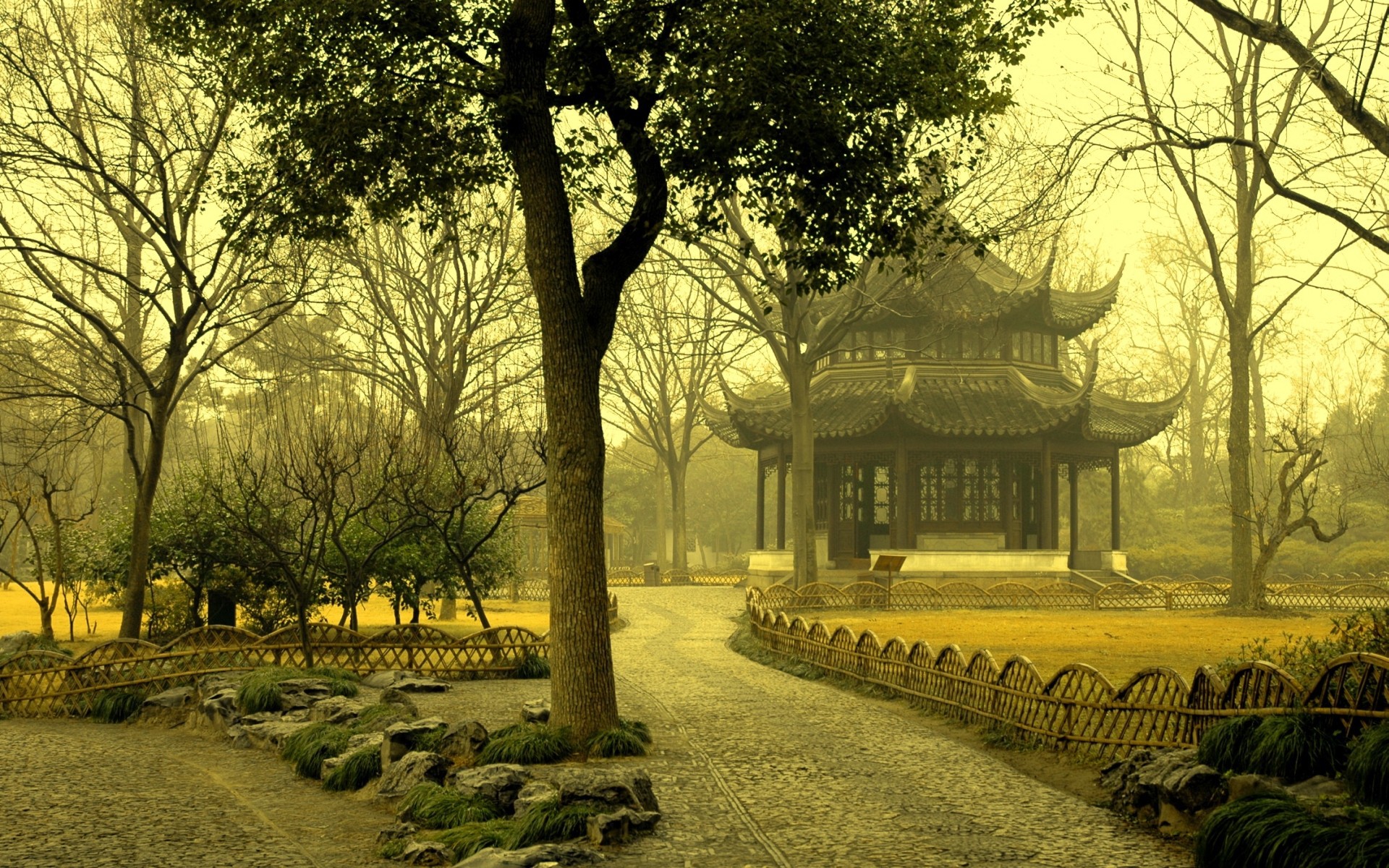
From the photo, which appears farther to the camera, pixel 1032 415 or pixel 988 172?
pixel 1032 415

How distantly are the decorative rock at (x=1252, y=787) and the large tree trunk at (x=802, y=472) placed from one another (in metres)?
20.9

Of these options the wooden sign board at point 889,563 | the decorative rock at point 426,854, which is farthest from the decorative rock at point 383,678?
the wooden sign board at point 889,563

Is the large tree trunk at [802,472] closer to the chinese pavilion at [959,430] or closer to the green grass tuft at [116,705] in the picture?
the chinese pavilion at [959,430]

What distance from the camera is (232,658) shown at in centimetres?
1739

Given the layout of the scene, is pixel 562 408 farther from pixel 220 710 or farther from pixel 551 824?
pixel 220 710

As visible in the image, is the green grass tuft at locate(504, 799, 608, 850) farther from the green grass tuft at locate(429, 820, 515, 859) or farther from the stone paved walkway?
the stone paved walkway

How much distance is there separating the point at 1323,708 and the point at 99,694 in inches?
575

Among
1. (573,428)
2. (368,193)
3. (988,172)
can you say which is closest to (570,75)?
(368,193)

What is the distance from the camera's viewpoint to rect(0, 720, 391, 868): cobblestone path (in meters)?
9.00

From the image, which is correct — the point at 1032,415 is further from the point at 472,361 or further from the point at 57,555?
the point at 57,555

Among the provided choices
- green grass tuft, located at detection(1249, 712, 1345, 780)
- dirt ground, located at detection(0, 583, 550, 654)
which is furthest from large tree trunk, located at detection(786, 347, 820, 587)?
green grass tuft, located at detection(1249, 712, 1345, 780)

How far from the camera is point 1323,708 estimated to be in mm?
8617

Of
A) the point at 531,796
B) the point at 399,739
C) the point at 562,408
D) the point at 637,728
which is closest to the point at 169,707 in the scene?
the point at 399,739

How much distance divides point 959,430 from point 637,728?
2270cm
